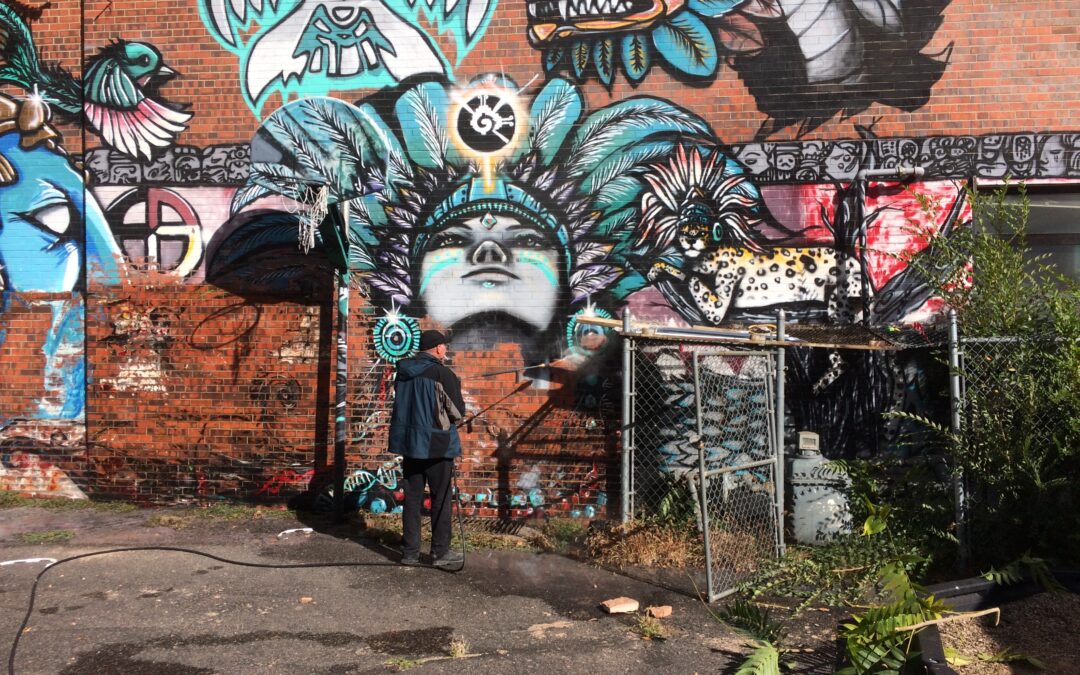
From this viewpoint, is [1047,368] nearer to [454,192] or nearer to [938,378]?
[938,378]

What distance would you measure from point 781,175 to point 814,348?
152cm

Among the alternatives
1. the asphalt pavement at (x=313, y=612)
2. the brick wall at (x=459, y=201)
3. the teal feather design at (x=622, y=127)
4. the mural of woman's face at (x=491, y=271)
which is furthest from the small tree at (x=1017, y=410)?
the mural of woman's face at (x=491, y=271)

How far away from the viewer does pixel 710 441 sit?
23.3 ft

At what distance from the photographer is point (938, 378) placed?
700cm

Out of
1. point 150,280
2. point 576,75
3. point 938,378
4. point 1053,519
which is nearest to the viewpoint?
point 1053,519

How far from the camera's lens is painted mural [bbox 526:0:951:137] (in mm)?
7195

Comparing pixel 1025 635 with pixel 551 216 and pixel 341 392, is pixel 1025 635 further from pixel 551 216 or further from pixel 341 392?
pixel 341 392

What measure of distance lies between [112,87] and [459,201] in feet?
11.6

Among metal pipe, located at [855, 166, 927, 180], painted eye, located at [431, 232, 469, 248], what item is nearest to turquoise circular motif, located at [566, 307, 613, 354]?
painted eye, located at [431, 232, 469, 248]

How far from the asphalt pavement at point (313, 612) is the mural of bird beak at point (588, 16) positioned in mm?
4531

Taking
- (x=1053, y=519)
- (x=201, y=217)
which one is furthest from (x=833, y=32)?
(x=201, y=217)

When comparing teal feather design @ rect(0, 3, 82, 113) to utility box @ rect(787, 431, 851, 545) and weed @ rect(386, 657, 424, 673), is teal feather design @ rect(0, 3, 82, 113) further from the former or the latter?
utility box @ rect(787, 431, 851, 545)

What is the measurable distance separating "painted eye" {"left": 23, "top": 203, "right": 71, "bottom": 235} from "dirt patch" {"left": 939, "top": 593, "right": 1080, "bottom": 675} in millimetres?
8069

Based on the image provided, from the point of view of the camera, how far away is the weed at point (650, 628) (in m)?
5.18
